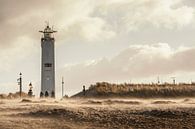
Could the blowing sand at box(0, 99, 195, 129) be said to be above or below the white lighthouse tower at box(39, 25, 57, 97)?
below

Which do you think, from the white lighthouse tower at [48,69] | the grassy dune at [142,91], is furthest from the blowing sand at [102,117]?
the white lighthouse tower at [48,69]

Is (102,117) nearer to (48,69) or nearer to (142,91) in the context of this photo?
(142,91)

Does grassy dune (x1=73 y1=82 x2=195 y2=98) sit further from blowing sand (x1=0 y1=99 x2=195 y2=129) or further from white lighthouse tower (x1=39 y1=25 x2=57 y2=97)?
blowing sand (x1=0 y1=99 x2=195 y2=129)

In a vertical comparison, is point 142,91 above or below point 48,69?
below

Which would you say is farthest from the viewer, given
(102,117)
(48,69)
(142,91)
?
(48,69)

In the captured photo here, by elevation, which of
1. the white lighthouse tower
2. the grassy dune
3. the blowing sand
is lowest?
the blowing sand

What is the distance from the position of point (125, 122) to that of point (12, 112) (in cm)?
903

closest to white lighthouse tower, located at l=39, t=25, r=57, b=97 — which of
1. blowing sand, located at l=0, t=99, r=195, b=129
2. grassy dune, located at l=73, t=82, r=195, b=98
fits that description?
grassy dune, located at l=73, t=82, r=195, b=98

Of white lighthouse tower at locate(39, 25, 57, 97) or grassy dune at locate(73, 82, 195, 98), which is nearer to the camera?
grassy dune at locate(73, 82, 195, 98)

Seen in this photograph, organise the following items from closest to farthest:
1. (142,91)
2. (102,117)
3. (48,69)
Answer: (102,117) < (142,91) < (48,69)

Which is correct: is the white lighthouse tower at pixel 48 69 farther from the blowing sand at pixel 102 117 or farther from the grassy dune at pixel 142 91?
the blowing sand at pixel 102 117

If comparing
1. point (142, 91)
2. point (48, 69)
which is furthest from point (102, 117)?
point (48, 69)

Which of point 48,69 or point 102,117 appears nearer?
point 102,117

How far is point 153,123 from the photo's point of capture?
112 ft
